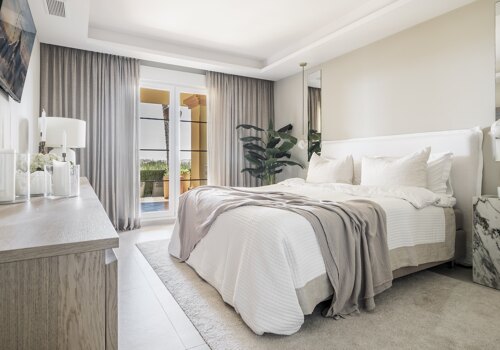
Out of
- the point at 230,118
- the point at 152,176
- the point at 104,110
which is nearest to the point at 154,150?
the point at 152,176

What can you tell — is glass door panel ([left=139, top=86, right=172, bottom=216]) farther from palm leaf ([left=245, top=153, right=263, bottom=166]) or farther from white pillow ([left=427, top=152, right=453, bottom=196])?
white pillow ([left=427, top=152, right=453, bottom=196])

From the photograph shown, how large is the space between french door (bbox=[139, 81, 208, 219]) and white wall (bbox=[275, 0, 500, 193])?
2.26 m

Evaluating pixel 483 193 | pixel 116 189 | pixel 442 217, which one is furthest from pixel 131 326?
pixel 483 193

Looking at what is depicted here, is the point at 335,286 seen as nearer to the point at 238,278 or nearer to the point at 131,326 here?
the point at 238,278

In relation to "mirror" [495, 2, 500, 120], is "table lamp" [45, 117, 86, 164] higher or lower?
lower

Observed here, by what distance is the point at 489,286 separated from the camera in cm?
239

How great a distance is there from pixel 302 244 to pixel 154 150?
11.9ft

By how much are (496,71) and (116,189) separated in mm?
4528

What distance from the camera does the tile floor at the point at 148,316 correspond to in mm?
1701

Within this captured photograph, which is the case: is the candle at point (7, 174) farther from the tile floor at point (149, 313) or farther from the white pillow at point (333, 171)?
the white pillow at point (333, 171)

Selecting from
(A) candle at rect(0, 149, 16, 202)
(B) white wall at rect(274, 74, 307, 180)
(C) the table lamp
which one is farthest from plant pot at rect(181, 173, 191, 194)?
(A) candle at rect(0, 149, 16, 202)

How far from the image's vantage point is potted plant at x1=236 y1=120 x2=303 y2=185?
4938mm

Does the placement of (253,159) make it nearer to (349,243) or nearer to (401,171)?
(401,171)

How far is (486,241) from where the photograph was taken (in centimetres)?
240
